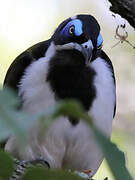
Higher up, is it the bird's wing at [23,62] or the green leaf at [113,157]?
the green leaf at [113,157]

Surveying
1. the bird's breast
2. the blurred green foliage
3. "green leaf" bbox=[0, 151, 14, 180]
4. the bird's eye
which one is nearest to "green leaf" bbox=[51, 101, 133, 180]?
the blurred green foliage

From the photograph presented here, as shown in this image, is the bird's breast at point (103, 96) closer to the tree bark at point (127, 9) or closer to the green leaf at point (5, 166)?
the tree bark at point (127, 9)

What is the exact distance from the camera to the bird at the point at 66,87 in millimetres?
2914

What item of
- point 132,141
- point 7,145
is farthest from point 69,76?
point 132,141

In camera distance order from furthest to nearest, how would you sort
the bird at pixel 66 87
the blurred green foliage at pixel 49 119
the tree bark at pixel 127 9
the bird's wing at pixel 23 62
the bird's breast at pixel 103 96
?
1. the bird's wing at pixel 23 62
2. the bird's breast at pixel 103 96
3. the bird at pixel 66 87
4. the tree bark at pixel 127 9
5. the blurred green foliage at pixel 49 119

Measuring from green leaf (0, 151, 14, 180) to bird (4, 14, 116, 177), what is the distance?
2.04 metres

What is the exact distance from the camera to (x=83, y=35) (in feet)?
8.79

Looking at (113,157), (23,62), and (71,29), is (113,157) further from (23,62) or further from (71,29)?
(23,62)

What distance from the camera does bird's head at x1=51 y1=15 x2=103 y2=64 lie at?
2.65 metres

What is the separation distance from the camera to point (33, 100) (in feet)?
10.0

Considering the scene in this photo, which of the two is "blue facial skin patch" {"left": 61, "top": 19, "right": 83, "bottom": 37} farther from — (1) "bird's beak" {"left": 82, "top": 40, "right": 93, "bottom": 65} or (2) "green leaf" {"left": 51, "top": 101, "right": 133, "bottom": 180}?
(2) "green leaf" {"left": 51, "top": 101, "right": 133, "bottom": 180}

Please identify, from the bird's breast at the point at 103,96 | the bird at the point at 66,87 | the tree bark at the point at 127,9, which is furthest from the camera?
the bird's breast at the point at 103,96

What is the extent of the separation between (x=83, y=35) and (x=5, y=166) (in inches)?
80.1

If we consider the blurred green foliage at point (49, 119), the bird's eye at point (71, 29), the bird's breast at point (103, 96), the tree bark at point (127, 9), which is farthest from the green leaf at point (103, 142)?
the bird's breast at point (103, 96)
